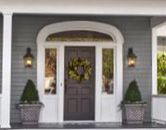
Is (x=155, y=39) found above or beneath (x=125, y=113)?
above

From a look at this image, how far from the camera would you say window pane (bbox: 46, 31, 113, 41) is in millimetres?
13906

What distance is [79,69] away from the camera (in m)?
14.0

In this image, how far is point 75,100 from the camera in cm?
1395

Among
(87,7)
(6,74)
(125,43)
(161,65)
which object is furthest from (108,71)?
(6,74)

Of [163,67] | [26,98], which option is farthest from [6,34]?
[163,67]

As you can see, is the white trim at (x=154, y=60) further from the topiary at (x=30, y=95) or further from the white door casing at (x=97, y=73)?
the topiary at (x=30, y=95)

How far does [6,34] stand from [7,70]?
789 mm

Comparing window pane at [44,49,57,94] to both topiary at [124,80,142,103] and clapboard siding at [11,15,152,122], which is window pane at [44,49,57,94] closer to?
clapboard siding at [11,15,152,122]

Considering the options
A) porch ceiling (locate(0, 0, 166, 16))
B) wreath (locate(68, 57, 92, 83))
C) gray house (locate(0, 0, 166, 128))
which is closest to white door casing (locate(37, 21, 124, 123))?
gray house (locate(0, 0, 166, 128))

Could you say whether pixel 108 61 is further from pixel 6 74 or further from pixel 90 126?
pixel 6 74

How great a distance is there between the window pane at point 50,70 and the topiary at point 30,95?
2.85 ft

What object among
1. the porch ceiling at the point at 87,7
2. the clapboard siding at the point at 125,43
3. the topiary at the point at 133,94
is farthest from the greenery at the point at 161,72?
the porch ceiling at the point at 87,7

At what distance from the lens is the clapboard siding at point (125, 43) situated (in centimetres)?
1384

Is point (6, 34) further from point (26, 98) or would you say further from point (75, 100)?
point (75, 100)
